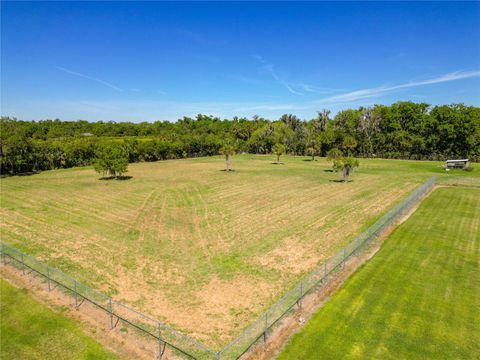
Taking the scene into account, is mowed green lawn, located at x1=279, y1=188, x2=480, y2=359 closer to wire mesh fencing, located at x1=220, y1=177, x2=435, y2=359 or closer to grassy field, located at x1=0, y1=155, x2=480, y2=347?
wire mesh fencing, located at x1=220, y1=177, x2=435, y2=359

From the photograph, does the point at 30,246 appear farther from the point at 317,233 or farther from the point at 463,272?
the point at 463,272

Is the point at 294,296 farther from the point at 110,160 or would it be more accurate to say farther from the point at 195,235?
the point at 110,160

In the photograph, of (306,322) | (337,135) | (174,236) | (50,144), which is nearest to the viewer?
(306,322)

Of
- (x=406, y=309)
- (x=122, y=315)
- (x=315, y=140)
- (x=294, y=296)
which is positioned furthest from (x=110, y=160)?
(x=315, y=140)

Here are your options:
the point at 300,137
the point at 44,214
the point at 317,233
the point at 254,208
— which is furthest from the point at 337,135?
the point at 44,214

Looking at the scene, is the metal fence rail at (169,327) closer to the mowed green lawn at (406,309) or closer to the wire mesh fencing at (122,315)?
the wire mesh fencing at (122,315)

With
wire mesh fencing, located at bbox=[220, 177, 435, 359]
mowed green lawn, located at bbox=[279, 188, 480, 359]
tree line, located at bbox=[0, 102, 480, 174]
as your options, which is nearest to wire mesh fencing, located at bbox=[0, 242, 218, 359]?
wire mesh fencing, located at bbox=[220, 177, 435, 359]

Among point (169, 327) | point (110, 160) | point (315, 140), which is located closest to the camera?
point (169, 327)
